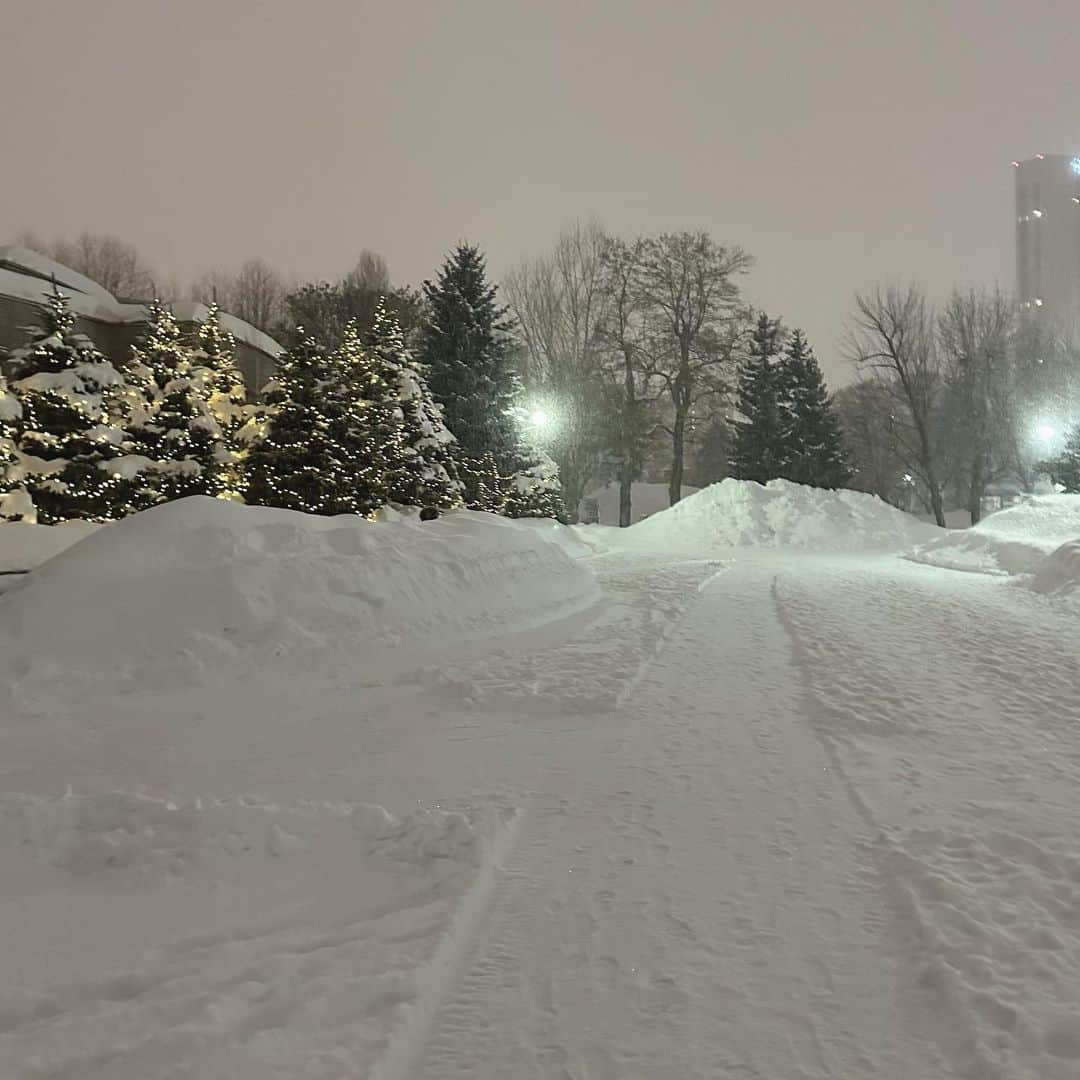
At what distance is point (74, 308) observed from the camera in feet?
66.9

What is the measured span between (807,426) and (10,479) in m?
34.3

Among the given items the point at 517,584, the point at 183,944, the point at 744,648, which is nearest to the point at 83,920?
the point at 183,944

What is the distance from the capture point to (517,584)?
9.91 metres

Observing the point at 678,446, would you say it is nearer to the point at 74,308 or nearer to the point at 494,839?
the point at 74,308

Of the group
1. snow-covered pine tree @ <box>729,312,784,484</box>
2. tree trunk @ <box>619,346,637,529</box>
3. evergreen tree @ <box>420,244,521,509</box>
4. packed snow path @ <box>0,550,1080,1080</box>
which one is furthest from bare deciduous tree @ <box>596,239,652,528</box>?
packed snow path @ <box>0,550,1080,1080</box>

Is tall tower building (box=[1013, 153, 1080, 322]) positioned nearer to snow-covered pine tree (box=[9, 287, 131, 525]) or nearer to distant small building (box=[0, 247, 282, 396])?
distant small building (box=[0, 247, 282, 396])

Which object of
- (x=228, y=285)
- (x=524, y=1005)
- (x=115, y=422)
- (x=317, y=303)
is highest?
(x=228, y=285)

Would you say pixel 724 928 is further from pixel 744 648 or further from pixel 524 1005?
pixel 744 648

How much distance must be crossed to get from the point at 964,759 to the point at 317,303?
4248 cm

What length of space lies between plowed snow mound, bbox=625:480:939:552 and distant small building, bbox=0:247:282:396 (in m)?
14.9

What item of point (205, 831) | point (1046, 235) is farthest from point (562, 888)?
point (1046, 235)

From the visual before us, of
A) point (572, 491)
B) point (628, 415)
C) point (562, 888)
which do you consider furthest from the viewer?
point (628, 415)

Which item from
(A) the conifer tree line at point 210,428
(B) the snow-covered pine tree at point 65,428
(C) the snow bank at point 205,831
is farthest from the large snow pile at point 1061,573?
(B) the snow-covered pine tree at point 65,428

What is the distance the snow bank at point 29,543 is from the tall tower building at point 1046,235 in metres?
41.2
